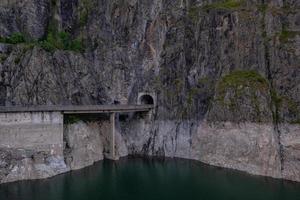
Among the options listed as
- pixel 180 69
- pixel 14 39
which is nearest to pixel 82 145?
pixel 180 69

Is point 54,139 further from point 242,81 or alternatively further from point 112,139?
point 242,81

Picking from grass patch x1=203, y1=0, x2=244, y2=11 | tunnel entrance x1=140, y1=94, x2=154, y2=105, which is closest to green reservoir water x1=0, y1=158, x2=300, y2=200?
tunnel entrance x1=140, y1=94, x2=154, y2=105

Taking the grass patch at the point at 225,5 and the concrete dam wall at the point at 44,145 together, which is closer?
the concrete dam wall at the point at 44,145

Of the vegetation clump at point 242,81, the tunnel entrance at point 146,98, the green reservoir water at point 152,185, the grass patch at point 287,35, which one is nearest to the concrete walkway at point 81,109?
the tunnel entrance at point 146,98

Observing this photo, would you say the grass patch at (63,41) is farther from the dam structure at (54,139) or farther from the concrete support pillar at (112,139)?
the concrete support pillar at (112,139)

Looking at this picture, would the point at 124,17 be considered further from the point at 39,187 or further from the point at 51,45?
the point at 39,187

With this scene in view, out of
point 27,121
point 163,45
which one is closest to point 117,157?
point 27,121
